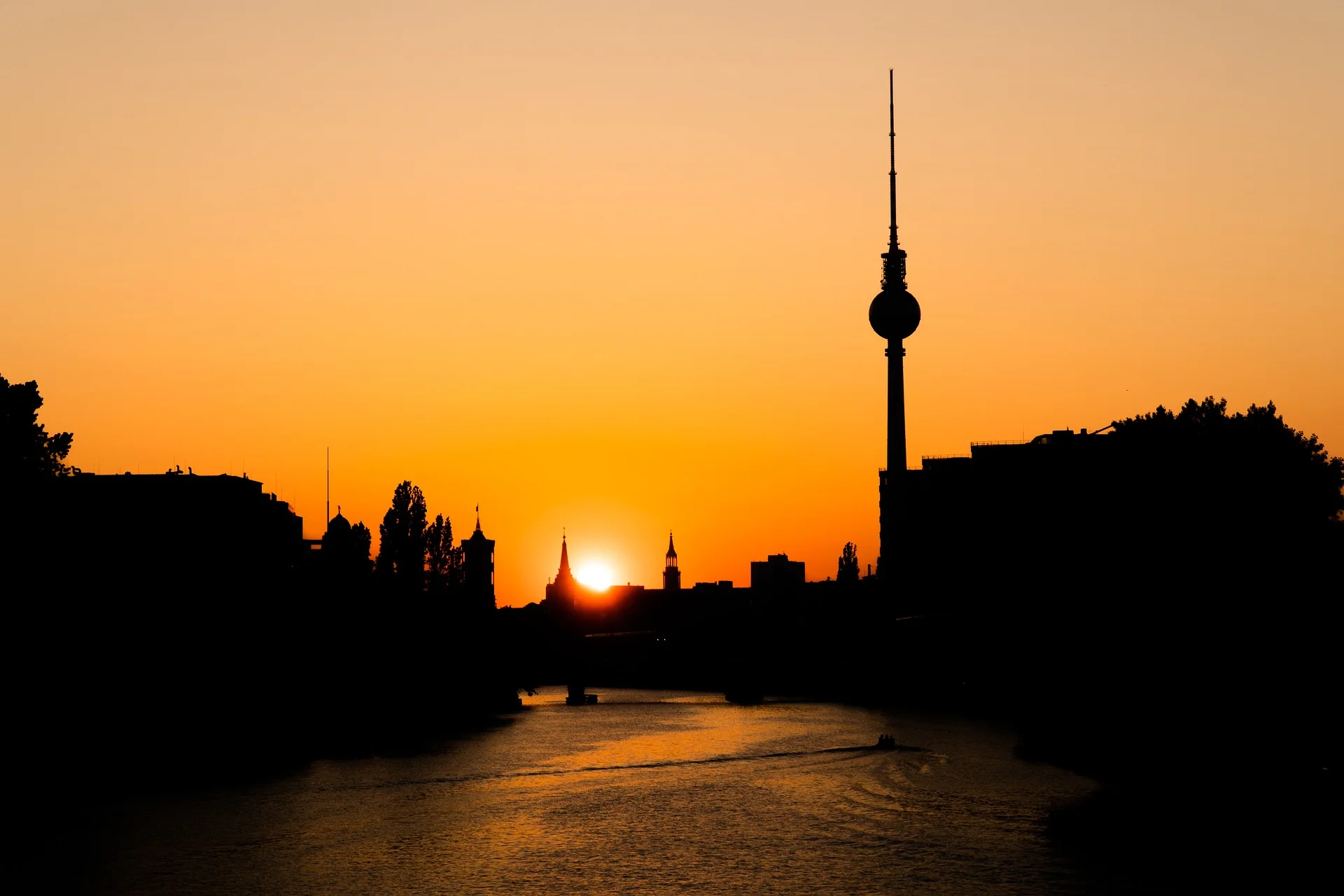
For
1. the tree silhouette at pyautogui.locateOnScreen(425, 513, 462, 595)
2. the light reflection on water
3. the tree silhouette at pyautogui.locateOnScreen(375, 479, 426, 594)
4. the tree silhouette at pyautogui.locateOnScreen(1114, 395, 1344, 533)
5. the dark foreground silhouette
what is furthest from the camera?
the tree silhouette at pyautogui.locateOnScreen(425, 513, 462, 595)

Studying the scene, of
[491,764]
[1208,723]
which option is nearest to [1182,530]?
[1208,723]

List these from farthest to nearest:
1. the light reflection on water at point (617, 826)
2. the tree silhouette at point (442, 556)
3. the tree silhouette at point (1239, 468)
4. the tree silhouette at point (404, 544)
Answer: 1. the tree silhouette at point (442, 556)
2. the tree silhouette at point (404, 544)
3. the tree silhouette at point (1239, 468)
4. the light reflection on water at point (617, 826)

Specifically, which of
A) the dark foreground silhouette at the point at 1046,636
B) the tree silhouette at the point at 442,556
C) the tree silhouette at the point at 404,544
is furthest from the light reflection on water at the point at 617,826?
the tree silhouette at the point at 442,556

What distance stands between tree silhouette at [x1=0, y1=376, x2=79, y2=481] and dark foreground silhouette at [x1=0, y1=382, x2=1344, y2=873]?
203 mm

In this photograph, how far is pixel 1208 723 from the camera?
6638 cm

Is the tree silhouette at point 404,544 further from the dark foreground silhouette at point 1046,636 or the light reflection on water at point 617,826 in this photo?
the light reflection on water at point 617,826

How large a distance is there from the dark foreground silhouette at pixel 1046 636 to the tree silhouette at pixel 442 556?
59226 millimetres

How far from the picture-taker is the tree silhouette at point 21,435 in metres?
79.7

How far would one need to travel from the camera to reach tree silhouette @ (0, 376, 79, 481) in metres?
79.7

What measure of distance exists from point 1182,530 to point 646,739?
5015 centimetres

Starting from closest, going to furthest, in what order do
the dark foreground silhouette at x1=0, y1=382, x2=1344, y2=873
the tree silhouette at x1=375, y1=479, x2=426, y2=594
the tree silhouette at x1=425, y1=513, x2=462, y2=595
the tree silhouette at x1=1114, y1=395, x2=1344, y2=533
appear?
the dark foreground silhouette at x1=0, y1=382, x2=1344, y2=873 → the tree silhouette at x1=1114, y1=395, x2=1344, y2=533 → the tree silhouette at x1=375, y1=479, x2=426, y2=594 → the tree silhouette at x1=425, y1=513, x2=462, y2=595

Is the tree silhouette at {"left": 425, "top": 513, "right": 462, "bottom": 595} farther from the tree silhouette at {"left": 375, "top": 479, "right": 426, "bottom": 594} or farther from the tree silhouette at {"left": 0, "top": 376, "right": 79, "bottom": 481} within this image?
the tree silhouette at {"left": 0, "top": 376, "right": 79, "bottom": 481}

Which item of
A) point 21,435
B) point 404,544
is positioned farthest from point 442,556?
point 21,435

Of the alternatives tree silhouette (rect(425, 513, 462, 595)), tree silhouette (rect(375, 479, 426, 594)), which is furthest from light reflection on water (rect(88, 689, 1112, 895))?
tree silhouette (rect(425, 513, 462, 595))
